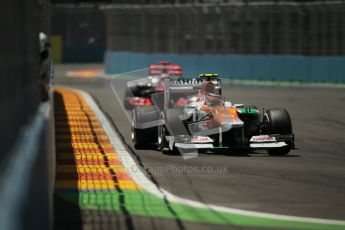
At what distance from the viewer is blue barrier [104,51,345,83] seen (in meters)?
41.3

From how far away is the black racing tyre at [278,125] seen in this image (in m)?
15.1

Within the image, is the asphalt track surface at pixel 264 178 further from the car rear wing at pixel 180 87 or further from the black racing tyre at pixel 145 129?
the car rear wing at pixel 180 87

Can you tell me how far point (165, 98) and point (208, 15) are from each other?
1258 inches

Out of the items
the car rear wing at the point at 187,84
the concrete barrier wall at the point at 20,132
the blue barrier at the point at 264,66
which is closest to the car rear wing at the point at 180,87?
the car rear wing at the point at 187,84

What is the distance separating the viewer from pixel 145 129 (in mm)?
15570

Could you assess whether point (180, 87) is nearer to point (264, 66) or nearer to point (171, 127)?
point (171, 127)

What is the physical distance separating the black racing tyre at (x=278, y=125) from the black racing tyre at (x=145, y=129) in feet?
6.44

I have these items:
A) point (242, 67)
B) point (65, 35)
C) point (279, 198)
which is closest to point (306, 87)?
point (242, 67)

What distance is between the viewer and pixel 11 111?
17.7ft

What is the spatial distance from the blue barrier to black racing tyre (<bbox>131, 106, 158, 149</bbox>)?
2629cm

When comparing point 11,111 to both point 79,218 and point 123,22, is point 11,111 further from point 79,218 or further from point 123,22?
point 123,22

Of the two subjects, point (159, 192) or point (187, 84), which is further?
point (187, 84)

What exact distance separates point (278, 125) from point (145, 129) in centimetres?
233

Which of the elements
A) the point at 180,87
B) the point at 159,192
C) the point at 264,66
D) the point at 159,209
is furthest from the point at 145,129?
the point at 264,66
